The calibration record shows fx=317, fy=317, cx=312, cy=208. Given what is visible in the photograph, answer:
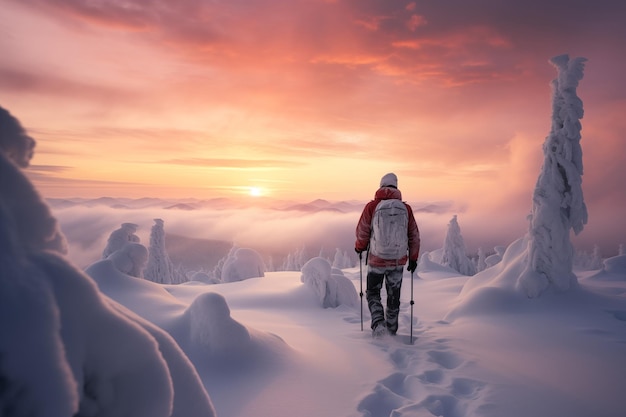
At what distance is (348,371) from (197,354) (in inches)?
91.3

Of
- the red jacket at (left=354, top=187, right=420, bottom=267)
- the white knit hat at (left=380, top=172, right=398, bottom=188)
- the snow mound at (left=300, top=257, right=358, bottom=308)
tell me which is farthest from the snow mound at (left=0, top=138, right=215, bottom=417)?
the snow mound at (left=300, top=257, right=358, bottom=308)

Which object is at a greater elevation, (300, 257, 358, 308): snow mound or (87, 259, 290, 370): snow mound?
(87, 259, 290, 370): snow mound

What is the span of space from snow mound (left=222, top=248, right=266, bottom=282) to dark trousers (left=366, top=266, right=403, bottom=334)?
2044 cm

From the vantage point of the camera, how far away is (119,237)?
2234 centimetres

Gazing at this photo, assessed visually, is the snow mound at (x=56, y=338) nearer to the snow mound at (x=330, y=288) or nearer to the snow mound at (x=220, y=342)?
the snow mound at (x=220, y=342)

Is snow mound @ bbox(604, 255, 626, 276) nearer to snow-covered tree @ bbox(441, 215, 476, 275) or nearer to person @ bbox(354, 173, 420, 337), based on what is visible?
snow-covered tree @ bbox(441, 215, 476, 275)

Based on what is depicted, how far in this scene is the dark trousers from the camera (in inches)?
279

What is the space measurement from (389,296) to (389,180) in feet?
8.76

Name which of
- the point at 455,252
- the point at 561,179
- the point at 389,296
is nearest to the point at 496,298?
the point at 389,296

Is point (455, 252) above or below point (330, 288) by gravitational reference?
below

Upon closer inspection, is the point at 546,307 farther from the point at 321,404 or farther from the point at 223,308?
the point at 223,308

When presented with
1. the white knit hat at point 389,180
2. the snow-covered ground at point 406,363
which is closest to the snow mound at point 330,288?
the snow-covered ground at point 406,363

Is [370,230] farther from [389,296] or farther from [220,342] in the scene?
[220,342]

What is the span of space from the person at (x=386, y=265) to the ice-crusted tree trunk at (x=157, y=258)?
1258 inches
